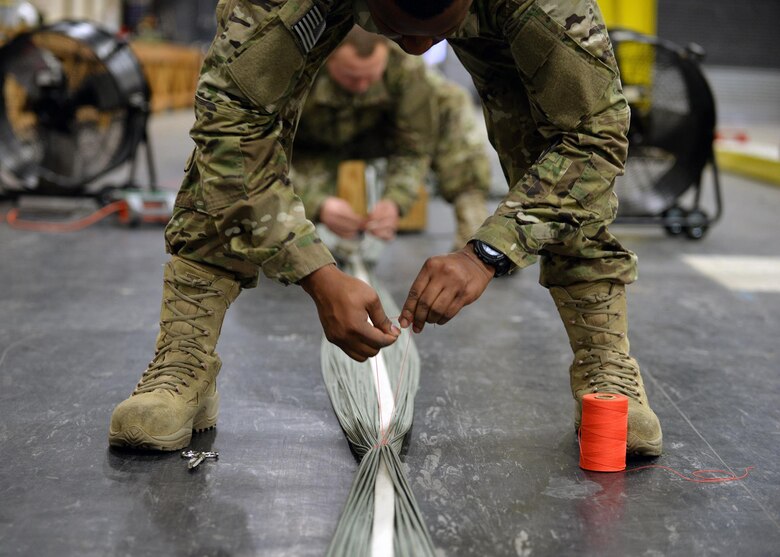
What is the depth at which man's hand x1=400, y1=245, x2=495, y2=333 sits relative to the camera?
1.36 m

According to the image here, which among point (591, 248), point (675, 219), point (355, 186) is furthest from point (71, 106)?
point (591, 248)

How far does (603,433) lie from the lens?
1.50 metres

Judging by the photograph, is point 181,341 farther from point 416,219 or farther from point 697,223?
point 697,223

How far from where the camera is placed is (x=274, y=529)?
1291 millimetres

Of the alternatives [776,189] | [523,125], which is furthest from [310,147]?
[776,189]

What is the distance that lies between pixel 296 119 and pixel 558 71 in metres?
0.42

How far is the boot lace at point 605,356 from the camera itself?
64.7 inches

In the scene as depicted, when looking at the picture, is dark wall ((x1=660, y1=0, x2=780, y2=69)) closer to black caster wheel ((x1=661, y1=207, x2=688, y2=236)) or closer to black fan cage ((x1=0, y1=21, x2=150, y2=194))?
black caster wheel ((x1=661, y1=207, x2=688, y2=236))

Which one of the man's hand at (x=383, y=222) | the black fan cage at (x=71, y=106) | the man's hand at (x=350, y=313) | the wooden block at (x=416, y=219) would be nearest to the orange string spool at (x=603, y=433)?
the man's hand at (x=350, y=313)

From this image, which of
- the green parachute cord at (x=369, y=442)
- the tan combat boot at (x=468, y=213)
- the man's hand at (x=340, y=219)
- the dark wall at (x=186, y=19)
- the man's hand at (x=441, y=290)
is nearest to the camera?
the green parachute cord at (x=369, y=442)

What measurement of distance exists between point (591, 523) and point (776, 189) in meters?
5.04

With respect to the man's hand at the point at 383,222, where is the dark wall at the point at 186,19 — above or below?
below

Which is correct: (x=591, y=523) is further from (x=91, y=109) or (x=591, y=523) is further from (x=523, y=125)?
(x=91, y=109)

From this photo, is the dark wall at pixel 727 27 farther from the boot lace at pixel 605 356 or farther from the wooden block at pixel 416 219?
the boot lace at pixel 605 356
